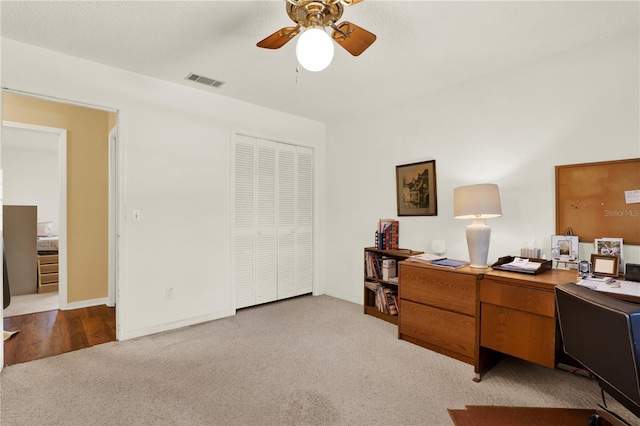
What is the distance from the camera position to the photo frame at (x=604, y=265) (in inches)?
81.5

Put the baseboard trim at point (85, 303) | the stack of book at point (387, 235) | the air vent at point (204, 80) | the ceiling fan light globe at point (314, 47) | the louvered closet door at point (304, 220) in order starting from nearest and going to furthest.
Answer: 1. the ceiling fan light globe at point (314, 47)
2. the air vent at point (204, 80)
3. the stack of book at point (387, 235)
4. the baseboard trim at point (85, 303)
5. the louvered closet door at point (304, 220)

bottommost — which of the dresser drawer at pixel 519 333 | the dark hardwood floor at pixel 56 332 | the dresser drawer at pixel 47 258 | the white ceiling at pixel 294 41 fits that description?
the dark hardwood floor at pixel 56 332

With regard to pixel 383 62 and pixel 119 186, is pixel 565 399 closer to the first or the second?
pixel 383 62

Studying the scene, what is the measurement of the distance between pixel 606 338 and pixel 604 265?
1.12 m

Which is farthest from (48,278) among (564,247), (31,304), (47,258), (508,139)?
(564,247)

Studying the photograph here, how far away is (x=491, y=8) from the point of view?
1.95 meters

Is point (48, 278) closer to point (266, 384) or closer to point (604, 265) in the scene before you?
point (266, 384)

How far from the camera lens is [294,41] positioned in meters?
2.37

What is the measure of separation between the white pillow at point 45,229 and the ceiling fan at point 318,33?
6529 mm

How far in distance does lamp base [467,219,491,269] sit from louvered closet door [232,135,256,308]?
239cm

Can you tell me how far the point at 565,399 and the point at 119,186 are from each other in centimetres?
372

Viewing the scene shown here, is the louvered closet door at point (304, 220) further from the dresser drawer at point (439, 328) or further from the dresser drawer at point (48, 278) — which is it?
the dresser drawer at point (48, 278)

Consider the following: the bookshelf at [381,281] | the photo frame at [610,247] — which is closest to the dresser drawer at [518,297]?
the photo frame at [610,247]

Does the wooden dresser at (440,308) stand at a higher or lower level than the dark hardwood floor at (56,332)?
higher
